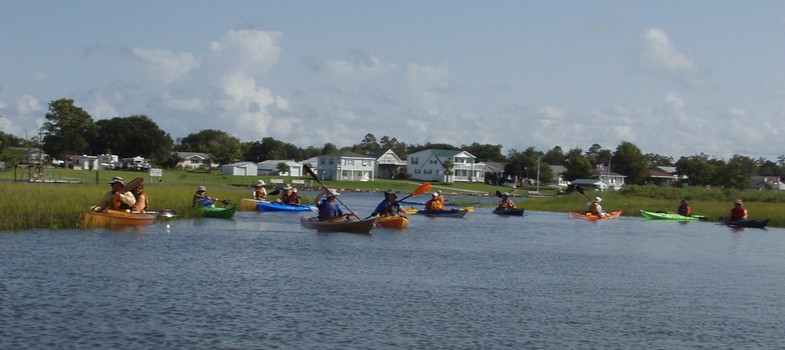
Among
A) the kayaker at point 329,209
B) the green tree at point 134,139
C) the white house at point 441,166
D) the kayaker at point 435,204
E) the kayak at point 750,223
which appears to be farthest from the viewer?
the white house at point 441,166

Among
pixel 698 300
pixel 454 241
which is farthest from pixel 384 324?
pixel 454 241

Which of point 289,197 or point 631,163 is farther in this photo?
point 631,163

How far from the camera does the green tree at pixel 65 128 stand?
112 metres

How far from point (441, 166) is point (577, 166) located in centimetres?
1990

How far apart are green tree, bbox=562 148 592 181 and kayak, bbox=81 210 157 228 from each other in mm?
107971

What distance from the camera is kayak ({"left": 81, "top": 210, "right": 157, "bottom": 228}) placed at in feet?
98.9

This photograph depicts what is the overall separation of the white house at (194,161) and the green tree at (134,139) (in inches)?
159

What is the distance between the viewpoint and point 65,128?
371ft

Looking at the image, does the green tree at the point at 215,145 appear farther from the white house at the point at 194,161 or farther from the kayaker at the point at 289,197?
the kayaker at the point at 289,197

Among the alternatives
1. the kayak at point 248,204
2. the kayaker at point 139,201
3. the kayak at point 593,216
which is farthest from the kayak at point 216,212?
the kayak at point 593,216

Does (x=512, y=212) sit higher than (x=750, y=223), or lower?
higher

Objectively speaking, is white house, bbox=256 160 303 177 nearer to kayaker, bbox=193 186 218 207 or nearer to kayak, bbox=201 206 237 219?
kayaker, bbox=193 186 218 207

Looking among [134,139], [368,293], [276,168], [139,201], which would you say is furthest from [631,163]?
[368,293]

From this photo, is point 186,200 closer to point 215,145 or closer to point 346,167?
point 346,167
